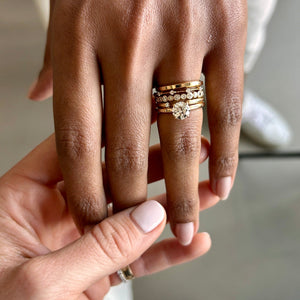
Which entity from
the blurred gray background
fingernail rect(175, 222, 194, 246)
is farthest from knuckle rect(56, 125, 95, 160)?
the blurred gray background

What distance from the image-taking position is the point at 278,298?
1215mm

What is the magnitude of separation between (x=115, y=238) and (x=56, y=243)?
296 mm

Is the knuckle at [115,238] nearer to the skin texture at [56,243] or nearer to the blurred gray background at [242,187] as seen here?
the skin texture at [56,243]

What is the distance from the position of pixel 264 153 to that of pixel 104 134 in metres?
1.02

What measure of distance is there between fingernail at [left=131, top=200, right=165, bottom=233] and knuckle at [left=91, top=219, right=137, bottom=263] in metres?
0.02

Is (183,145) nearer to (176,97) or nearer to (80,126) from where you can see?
(176,97)

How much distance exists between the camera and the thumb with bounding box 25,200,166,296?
0.58m

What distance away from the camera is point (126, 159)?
69cm

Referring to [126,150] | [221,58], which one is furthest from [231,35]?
[126,150]

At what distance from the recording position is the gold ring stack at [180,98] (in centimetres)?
70

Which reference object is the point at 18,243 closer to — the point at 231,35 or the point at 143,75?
the point at 143,75

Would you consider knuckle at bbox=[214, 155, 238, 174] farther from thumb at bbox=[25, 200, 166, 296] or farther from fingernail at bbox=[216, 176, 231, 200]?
thumb at bbox=[25, 200, 166, 296]

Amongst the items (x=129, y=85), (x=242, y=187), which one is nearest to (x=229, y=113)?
(x=129, y=85)

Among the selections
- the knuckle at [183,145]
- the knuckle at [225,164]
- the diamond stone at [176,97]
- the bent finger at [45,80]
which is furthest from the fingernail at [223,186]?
the bent finger at [45,80]
